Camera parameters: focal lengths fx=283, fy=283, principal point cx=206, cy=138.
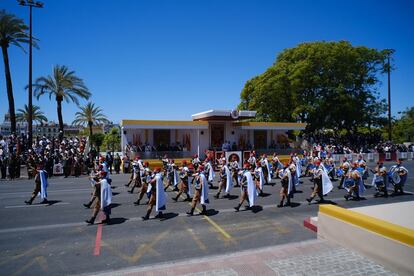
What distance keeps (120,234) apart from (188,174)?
4.47 metres

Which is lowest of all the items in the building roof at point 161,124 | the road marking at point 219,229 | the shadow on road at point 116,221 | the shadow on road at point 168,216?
the road marking at point 219,229

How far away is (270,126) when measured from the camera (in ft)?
98.3

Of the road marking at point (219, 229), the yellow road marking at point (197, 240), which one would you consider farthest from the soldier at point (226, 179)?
the yellow road marking at point (197, 240)

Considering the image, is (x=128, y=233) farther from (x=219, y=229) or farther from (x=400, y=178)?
(x=400, y=178)

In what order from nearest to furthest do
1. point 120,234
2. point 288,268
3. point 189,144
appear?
point 288,268, point 120,234, point 189,144

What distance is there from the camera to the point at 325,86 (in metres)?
35.7

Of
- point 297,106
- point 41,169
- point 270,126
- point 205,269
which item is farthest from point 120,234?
point 297,106

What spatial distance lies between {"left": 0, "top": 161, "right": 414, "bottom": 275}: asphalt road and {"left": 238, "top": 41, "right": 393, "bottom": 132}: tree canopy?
24.2 metres

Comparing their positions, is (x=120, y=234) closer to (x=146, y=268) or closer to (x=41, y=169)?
(x=146, y=268)

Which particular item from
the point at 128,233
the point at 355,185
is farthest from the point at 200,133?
the point at 128,233

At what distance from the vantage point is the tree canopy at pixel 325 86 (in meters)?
35.2

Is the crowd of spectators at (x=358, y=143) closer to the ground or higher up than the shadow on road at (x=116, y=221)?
higher up

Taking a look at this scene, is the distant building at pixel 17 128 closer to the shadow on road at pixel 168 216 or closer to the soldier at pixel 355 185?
the shadow on road at pixel 168 216

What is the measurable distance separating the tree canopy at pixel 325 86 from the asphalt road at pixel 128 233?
24244mm
